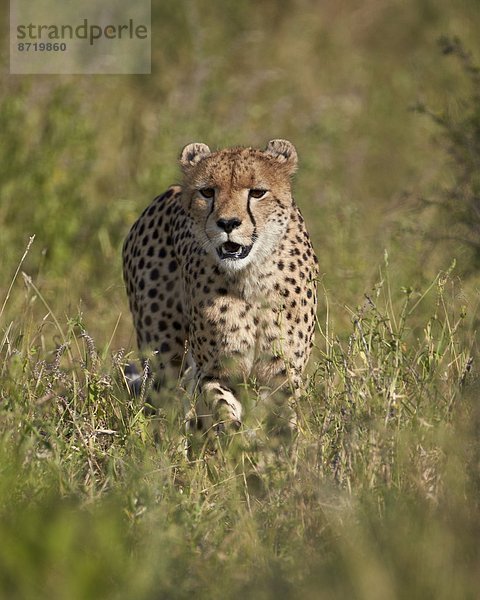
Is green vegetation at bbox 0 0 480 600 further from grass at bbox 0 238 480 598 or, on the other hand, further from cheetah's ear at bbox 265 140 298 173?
cheetah's ear at bbox 265 140 298 173

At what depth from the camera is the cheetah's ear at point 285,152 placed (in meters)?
4.44

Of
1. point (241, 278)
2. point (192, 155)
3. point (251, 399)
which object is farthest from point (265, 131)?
point (251, 399)

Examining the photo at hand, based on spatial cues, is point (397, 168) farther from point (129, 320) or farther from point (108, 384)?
point (108, 384)

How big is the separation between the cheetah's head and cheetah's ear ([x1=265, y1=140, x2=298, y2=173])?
49 millimetres

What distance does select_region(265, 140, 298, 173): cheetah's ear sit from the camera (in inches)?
175

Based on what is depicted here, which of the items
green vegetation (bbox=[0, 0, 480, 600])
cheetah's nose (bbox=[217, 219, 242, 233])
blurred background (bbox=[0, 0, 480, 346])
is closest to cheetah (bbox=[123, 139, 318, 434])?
cheetah's nose (bbox=[217, 219, 242, 233])

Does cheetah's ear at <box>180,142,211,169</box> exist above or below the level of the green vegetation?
above

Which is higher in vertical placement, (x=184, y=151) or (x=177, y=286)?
(x=184, y=151)

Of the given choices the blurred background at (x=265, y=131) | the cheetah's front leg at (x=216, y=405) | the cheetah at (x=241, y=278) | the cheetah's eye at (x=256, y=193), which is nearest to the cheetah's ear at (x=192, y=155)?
the cheetah at (x=241, y=278)

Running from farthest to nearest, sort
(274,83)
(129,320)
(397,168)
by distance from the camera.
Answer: (274,83)
(397,168)
(129,320)

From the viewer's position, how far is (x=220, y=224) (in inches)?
160

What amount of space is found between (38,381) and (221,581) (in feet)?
3.92

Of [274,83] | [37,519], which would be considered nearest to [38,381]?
[37,519]

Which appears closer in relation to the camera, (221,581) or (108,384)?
(221,581)
